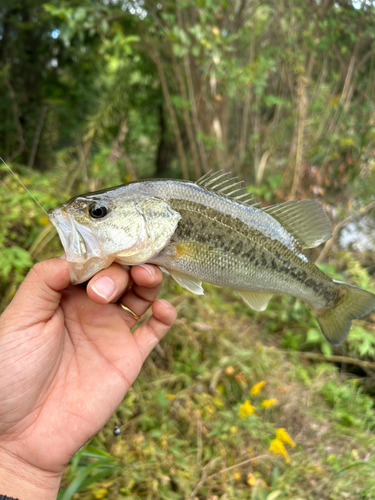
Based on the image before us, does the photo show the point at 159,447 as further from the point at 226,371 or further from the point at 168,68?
the point at 168,68

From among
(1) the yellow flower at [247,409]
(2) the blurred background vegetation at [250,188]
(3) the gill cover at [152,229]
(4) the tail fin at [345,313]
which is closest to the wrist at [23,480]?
(2) the blurred background vegetation at [250,188]

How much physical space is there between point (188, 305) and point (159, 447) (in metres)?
1.47

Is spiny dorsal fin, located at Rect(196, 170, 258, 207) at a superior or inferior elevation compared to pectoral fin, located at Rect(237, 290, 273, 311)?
superior

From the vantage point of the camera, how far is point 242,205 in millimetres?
1730

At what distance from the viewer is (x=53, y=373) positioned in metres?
1.59

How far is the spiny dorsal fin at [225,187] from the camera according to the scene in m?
1.71

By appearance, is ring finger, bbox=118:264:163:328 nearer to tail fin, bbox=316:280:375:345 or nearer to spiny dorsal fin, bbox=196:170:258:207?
spiny dorsal fin, bbox=196:170:258:207

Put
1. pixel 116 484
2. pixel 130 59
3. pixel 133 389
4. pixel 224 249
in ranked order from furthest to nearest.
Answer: pixel 130 59 → pixel 133 389 → pixel 116 484 → pixel 224 249

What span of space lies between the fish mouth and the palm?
0.29 metres

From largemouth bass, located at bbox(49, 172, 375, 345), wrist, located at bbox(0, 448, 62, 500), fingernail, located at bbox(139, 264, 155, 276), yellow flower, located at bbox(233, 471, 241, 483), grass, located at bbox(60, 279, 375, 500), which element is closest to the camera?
wrist, located at bbox(0, 448, 62, 500)

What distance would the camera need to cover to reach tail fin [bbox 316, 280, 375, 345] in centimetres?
191

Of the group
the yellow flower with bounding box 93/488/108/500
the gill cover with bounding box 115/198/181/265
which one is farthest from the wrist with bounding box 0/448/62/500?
the gill cover with bounding box 115/198/181/265

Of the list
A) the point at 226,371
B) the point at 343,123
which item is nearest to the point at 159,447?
the point at 226,371

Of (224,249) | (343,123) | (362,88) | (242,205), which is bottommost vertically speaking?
(224,249)
